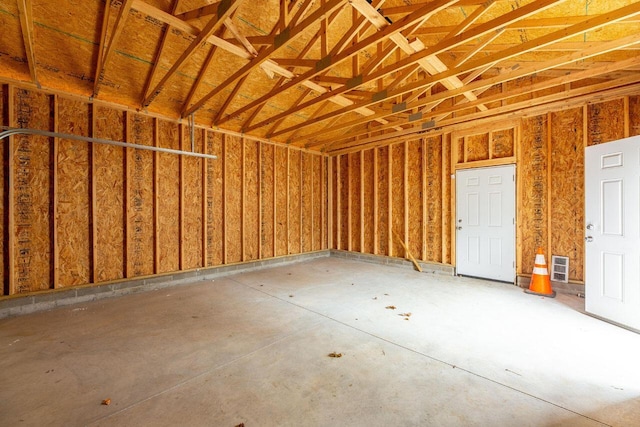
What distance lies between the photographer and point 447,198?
569cm

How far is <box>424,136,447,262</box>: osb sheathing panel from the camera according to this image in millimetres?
5801

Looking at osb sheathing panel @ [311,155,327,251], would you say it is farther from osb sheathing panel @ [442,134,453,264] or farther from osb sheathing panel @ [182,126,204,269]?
osb sheathing panel @ [442,134,453,264]

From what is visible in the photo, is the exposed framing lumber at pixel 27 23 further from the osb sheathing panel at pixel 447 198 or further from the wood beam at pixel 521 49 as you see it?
the osb sheathing panel at pixel 447 198

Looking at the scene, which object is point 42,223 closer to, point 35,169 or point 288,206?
point 35,169

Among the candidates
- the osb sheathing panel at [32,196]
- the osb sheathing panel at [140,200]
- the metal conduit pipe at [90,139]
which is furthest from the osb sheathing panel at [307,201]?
the osb sheathing panel at [32,196]

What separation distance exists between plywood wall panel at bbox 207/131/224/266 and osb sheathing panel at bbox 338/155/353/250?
3.49 metres

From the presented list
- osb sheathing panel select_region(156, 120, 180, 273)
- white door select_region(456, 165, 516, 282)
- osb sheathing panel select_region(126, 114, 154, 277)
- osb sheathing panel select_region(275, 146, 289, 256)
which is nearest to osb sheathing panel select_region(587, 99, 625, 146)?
white door select_region(456, 165, 516, 282)

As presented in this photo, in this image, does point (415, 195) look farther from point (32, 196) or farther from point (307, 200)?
point (32, 196)

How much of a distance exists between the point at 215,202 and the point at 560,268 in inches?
259

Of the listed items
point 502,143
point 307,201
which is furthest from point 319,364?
point 307,201

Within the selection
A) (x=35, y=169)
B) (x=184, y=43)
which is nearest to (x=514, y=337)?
(x=184, y=43)

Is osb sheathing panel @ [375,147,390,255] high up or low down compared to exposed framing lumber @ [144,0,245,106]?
down

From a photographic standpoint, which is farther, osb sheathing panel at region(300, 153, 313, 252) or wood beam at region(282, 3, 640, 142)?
osb sheathing panel at region(300, 153, 313, 252)

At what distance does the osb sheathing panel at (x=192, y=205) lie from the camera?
5158 mm
